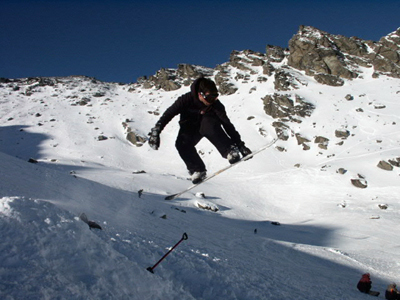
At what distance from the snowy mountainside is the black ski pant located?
74.2 inches

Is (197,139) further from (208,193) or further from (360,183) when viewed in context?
(360,183)

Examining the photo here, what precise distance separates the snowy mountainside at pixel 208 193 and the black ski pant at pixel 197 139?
189cm

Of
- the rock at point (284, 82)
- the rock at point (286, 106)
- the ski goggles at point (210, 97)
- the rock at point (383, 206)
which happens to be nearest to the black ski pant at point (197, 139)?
the ski goggles at point (210, 97)

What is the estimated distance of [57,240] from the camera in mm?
2926

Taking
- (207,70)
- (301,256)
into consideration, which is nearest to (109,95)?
(207,70)

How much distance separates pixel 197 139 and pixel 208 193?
15669mm

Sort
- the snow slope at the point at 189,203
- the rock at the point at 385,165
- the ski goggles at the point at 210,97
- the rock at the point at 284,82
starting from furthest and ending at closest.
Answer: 1. the rock at the point at 284,82
2. the rock at the point at 385,165
3. the ski goggles at the point at 210,97
4. the snow slope at the point at 189,203

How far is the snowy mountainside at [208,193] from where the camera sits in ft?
9.61

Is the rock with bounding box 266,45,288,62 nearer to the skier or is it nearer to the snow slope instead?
the snow slope

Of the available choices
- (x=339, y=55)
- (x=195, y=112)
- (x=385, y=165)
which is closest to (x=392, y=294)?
(x=195, y=112)

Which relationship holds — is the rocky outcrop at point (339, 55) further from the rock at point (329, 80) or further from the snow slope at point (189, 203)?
the snow slope at point (189, 203)

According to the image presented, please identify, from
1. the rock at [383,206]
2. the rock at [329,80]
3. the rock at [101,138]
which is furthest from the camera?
the rock at [329,80]

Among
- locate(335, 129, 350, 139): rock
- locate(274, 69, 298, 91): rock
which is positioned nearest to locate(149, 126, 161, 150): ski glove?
locate(335, 129, 350, 139): rock

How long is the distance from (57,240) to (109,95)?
6628cm
